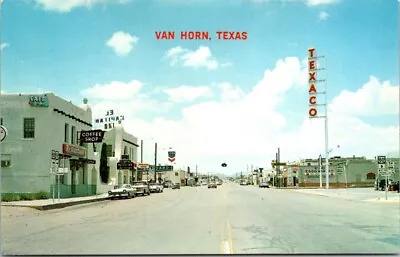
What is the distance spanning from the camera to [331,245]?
509 inches

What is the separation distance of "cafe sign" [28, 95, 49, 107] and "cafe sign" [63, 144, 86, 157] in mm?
4325

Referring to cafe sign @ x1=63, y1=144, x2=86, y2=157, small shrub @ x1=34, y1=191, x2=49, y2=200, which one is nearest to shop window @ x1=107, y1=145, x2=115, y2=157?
cafe sign @ x1=63, y1=144, x2=86, y2=157

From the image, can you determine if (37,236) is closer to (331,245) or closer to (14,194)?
(331,245)

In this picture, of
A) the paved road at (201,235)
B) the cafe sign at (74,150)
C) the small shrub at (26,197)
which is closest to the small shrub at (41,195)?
the small shrub at (26,197)

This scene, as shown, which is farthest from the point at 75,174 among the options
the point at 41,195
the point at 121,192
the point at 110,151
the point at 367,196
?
the point at 367,196

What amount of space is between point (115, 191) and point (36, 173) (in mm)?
9326

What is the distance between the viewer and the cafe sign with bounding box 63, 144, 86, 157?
128 feet

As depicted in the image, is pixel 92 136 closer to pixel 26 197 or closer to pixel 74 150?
pixel 74 150

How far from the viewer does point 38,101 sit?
3553 centimetres

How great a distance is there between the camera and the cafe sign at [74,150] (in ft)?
128

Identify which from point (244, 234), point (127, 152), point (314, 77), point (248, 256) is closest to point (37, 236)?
point (244, 234)

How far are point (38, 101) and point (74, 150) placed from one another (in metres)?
6.88

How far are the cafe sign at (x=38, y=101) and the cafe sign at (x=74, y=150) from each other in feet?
14.2

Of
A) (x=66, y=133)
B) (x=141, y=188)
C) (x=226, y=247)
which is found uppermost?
(x=66, y=133)
